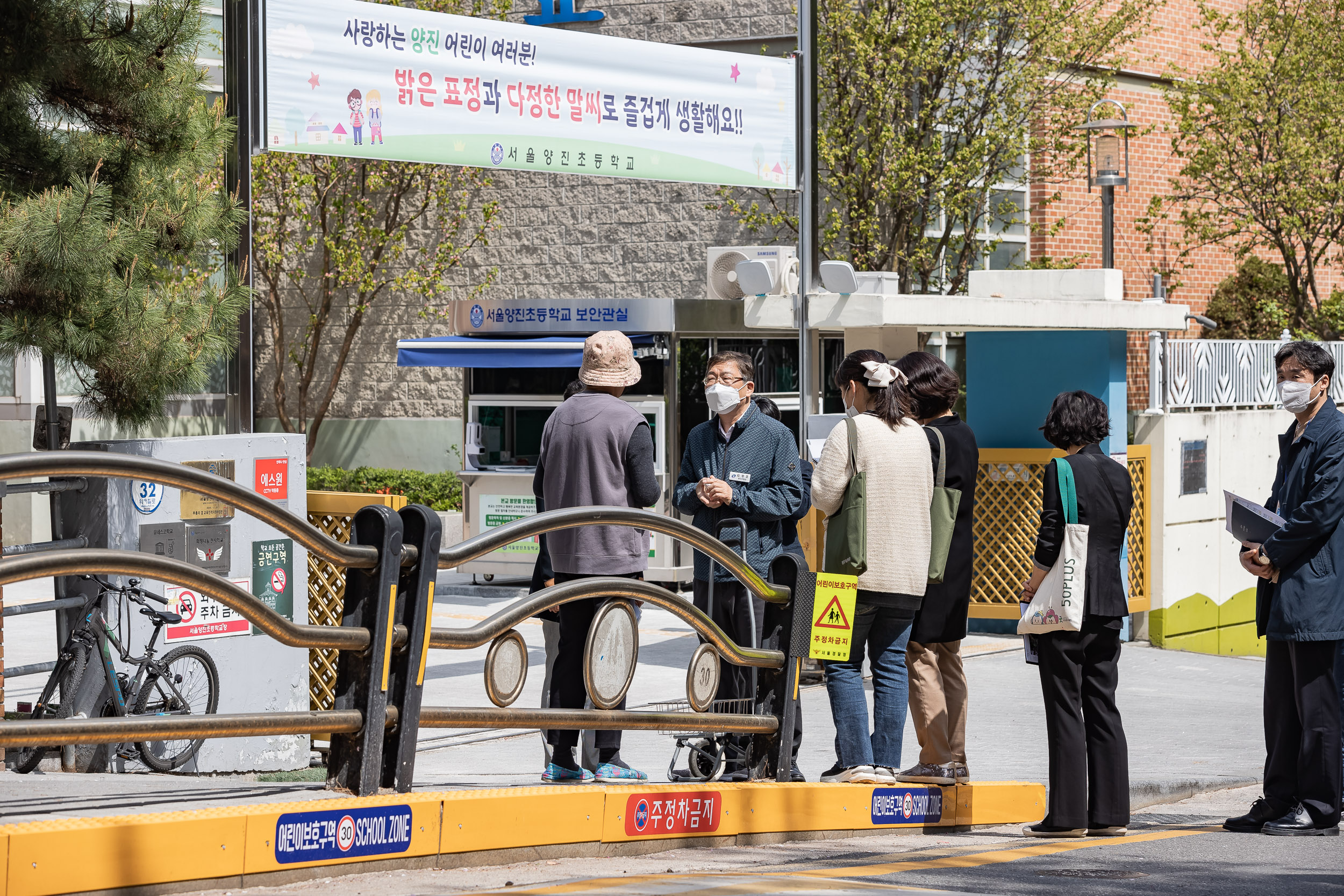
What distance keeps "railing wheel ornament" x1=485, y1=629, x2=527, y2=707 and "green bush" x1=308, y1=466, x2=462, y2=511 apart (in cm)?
1547

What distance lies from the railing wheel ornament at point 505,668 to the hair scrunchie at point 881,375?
6.61ft

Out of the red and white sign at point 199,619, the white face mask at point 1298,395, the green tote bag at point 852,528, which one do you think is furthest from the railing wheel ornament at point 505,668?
the white face mask at point 1298,395

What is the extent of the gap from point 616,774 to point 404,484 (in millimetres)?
15326

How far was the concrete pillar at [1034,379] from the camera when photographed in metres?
13.1

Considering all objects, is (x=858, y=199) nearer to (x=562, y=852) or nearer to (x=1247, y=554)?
(x=1247, y=554)

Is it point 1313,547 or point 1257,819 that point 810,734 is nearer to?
point 1257,819

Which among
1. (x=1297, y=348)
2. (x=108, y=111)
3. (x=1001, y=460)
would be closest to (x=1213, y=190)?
(x=1001, y=460)

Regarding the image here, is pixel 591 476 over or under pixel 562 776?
over

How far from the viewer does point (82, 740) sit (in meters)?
4.48

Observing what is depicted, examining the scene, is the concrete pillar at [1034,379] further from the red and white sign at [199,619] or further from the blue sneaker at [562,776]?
the blue sneaker at [562,776]

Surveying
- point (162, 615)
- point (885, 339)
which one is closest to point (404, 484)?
point (885, 339)

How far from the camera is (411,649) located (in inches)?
205

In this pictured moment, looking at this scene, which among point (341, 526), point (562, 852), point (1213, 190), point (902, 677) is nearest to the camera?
point (562, 852)

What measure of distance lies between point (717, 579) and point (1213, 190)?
16959mm
